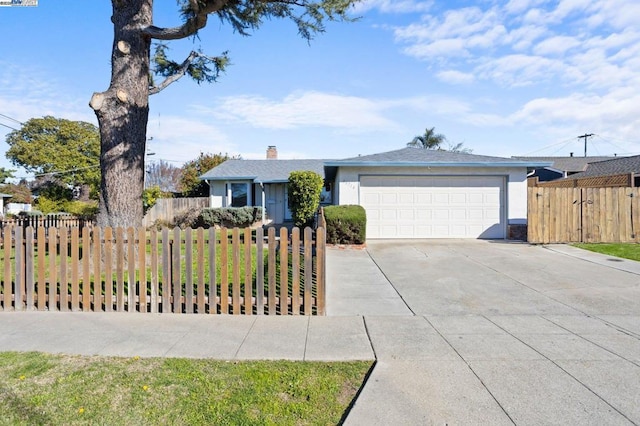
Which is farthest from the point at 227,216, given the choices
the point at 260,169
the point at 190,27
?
the point at 190,27

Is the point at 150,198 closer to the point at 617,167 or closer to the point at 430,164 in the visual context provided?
the point at 430,164

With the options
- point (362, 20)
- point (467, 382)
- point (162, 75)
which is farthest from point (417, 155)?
point (467, 382)

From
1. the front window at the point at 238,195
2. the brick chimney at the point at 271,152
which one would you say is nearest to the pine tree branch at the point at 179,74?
the front window at the point at 238,195

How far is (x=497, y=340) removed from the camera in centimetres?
414

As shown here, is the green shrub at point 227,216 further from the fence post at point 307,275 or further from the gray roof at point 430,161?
the fence post at point 307,275

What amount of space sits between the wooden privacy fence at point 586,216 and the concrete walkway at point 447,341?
16.7 ft

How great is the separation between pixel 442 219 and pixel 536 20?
21.8ft

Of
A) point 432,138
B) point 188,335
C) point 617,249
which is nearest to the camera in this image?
point 188,335

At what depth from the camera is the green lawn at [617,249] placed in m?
9.84

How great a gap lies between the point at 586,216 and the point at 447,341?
1110cm

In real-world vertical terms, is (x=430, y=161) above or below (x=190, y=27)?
below

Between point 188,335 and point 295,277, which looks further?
point 295,277

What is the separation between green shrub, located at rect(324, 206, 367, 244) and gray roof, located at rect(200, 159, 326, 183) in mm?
10043

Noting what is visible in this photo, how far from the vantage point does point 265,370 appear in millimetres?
3328
